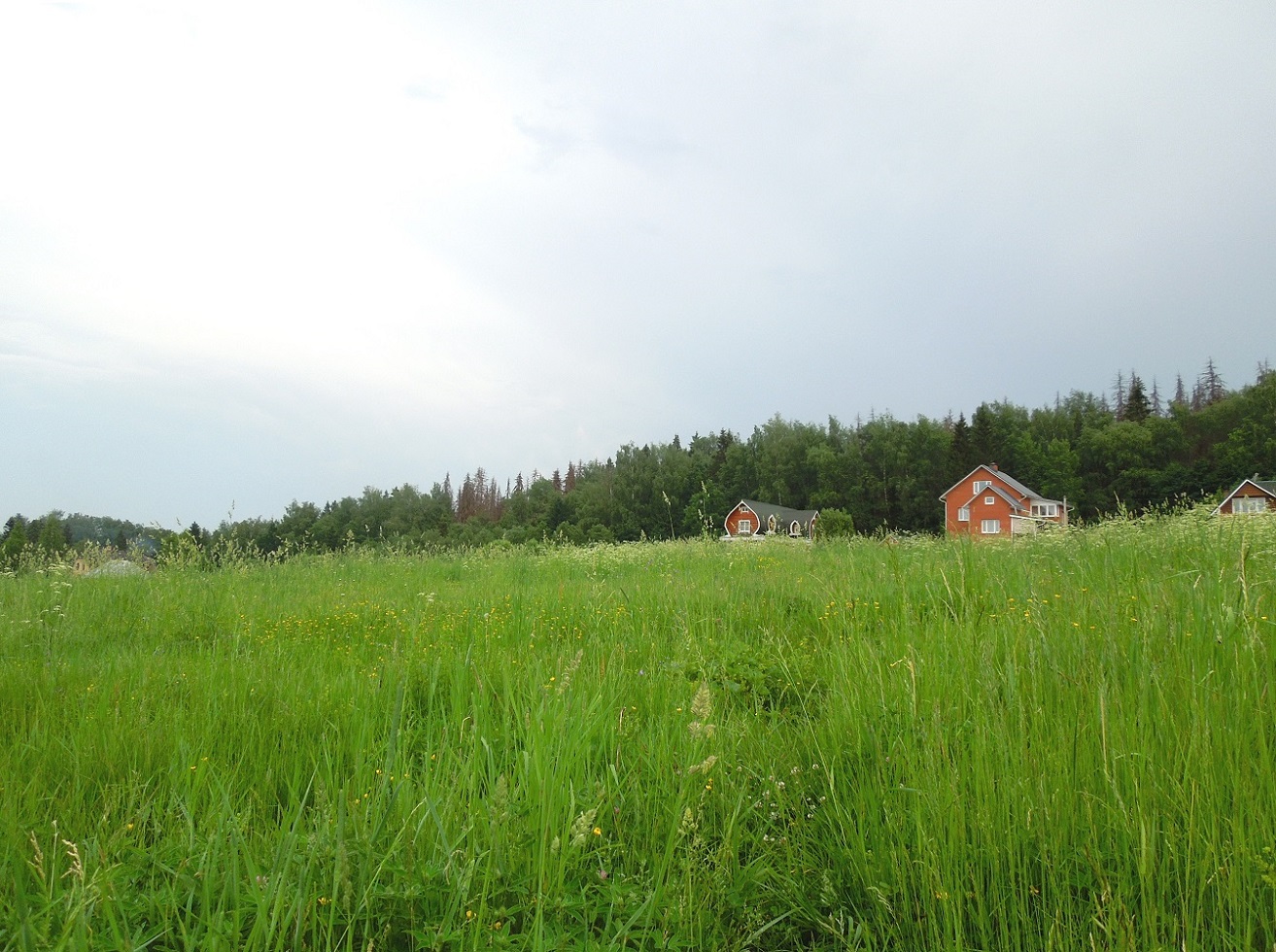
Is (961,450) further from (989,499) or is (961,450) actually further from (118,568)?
(118,568)

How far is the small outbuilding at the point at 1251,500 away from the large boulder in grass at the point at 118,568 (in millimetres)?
12005

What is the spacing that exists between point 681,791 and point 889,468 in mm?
61639

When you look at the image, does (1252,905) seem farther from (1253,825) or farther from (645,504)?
(645,504)

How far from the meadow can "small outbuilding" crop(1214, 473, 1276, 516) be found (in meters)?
3.63

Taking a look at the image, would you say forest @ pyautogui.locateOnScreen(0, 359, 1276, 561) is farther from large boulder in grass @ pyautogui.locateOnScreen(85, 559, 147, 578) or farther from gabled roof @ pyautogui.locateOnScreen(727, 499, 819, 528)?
large boulder in grass @ pyautogui.locateOnScreen(85, 559, 147, 578)

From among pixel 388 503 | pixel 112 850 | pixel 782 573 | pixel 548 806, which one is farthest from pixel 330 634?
pixel 388 503

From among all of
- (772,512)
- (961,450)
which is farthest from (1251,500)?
(961,450)

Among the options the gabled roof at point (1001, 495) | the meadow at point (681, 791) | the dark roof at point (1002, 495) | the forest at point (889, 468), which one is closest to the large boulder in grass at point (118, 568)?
the meadow at point (681, 791)

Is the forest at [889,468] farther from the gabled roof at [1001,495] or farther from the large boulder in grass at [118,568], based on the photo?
the large boulder in grass at [118,568]

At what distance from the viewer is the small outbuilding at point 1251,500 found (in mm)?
6633

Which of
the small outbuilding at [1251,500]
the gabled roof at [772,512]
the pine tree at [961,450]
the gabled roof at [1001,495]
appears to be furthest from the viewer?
the pine tree at [961,450]

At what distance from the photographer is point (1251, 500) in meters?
9.93

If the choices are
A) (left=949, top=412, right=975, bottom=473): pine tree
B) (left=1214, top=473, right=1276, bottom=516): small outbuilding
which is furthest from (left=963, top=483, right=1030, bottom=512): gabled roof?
(left=1214, top=473, right=1276, bottom=516): small outbuilding

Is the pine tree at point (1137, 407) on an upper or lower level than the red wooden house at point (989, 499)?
upper
